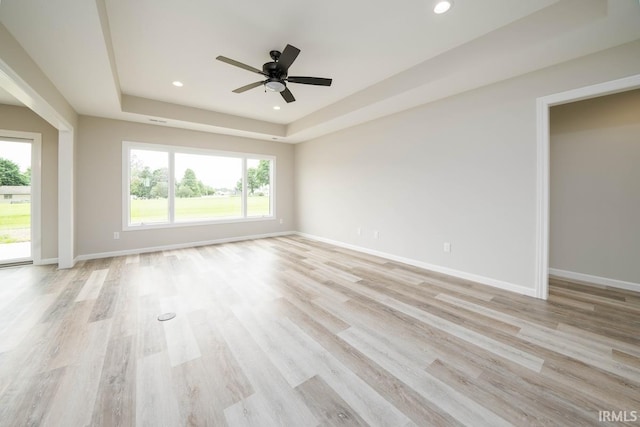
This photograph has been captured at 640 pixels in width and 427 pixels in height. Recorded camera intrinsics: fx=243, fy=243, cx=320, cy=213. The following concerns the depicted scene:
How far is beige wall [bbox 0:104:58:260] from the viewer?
4.09 metres

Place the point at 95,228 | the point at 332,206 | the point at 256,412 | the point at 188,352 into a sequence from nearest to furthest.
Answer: the point at 256,412, the point at 188,352, the point at 95,228, the point at 332,206

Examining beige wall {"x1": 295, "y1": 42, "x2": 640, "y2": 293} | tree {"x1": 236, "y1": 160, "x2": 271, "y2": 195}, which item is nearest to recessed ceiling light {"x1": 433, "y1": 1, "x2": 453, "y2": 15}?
beige wall {"x1": 295, "y1": 42, "x2": 640, "y2": 293}

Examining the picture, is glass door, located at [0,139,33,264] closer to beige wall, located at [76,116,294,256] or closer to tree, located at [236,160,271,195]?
beige wall, located at [76,116,294,256]

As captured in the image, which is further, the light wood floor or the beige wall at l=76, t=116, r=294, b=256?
the beige wall at l=76, t=116, r=294, b=256

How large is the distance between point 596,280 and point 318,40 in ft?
15.6

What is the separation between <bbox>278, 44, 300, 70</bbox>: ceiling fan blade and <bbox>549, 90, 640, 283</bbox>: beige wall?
12.7 feet

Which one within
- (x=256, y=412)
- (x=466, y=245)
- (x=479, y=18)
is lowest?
(x=256, y=412)

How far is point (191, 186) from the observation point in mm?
5578

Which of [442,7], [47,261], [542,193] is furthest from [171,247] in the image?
[542,193]

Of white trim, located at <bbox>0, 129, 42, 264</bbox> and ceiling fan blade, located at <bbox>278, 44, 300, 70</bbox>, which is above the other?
→ ceiling fan blade, located at <bbox>278, 44, 300, 70</bbox>

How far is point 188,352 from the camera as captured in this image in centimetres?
189

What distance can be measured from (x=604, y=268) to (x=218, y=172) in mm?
7097

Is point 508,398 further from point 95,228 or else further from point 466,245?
point 95,228

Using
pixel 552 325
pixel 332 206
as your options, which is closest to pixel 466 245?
pixel 552 325
